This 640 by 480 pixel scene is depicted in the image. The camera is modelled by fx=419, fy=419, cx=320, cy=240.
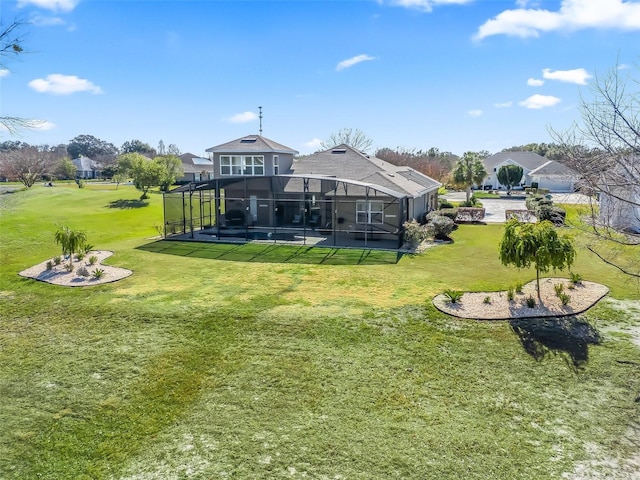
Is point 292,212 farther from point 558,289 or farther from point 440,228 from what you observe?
point 558,289

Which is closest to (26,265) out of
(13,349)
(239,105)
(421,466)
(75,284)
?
(75,284)

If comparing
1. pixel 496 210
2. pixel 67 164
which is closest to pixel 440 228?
pixel 496 210

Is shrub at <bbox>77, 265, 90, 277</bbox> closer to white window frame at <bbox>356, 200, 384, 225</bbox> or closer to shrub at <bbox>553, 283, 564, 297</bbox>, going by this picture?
white window frame at <bbox>356, 200, 384, 225</bbox>

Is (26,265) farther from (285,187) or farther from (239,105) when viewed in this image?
(239,105)

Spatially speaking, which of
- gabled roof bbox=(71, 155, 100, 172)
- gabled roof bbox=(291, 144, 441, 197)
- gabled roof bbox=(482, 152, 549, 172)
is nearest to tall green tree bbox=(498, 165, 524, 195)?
gabled roof bbox=(482, 152, 549, 172)

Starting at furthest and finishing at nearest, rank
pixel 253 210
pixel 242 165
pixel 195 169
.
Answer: pixel 195 169
pixel 242 165
pixel 253 210
